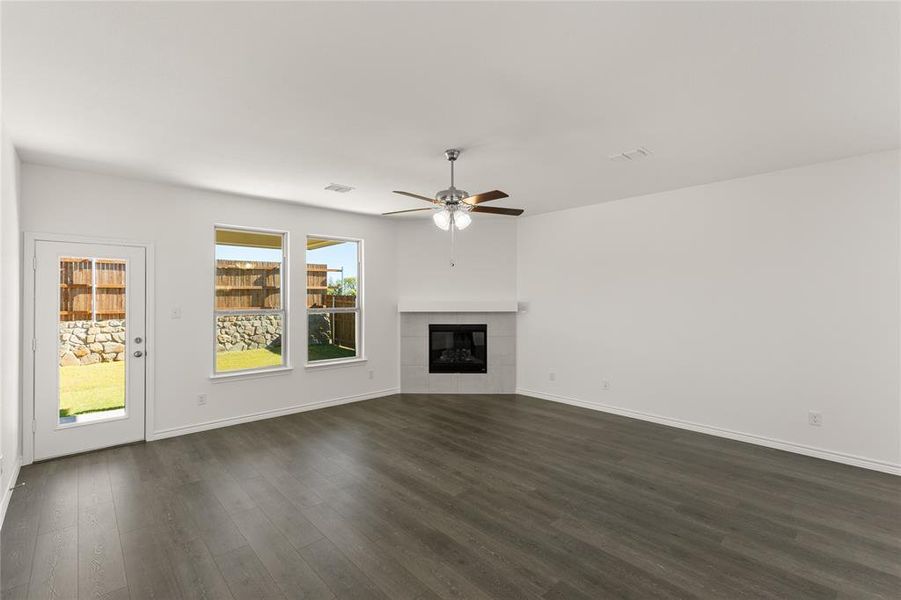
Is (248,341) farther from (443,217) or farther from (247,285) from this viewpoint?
(443,217)

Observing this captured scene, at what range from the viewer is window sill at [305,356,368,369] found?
221 inches

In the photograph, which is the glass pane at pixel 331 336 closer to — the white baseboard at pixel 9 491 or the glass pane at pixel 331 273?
the glass pane at pixel 331 273

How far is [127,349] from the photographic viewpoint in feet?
13.9

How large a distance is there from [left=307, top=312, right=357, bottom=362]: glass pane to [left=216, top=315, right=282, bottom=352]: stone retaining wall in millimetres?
438

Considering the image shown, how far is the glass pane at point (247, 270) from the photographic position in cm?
497

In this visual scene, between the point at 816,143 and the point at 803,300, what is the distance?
1.45 m

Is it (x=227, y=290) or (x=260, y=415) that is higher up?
(x=227, y=290)

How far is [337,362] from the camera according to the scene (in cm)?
585

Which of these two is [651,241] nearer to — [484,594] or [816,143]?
[816,143]

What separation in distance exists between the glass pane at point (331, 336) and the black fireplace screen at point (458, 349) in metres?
1.18

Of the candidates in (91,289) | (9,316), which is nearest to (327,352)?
(91,289)

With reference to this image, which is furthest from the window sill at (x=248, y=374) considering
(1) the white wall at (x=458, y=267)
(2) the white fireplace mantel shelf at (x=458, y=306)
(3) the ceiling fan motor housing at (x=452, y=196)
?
(3) the ceiling fan motor housing at (x=452, y=196)

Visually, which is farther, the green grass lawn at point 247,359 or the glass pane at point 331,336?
the glass pane at point 331,336

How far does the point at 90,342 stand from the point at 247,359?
4.91 feet
